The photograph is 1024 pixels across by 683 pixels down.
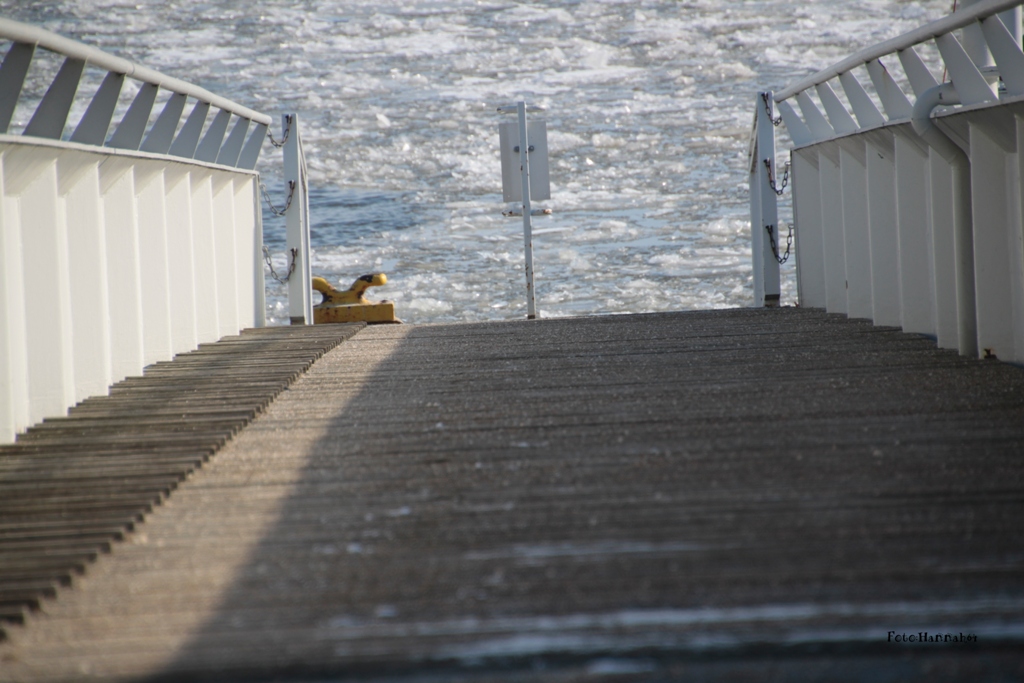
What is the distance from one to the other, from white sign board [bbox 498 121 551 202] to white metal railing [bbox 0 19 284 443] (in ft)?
10.5

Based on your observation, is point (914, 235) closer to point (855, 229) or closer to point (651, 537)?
point (855, 229)

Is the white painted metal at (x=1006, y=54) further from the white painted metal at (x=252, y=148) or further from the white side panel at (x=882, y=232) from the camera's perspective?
the white painted metal at (x=252, y=148)

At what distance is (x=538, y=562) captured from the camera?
2119 mm

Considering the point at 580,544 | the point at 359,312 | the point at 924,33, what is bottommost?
the point at 580,544

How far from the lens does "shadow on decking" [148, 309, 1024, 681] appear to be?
171 cm

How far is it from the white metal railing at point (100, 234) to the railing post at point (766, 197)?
3.58 meters

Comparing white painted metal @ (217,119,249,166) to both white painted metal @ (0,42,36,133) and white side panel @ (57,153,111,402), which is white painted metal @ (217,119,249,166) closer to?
white side panel @ (57,153,111,402)

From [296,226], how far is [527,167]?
2432 millimetres

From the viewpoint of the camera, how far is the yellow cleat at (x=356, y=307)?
396 inches

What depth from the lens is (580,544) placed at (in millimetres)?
2223

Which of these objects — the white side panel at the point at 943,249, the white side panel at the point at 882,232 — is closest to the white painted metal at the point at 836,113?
the white side panel at the point at 882,232

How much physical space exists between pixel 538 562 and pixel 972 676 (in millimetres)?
822

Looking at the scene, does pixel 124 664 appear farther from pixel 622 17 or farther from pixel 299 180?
pixel 622 17

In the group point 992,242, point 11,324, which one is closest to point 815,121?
point 992,242
